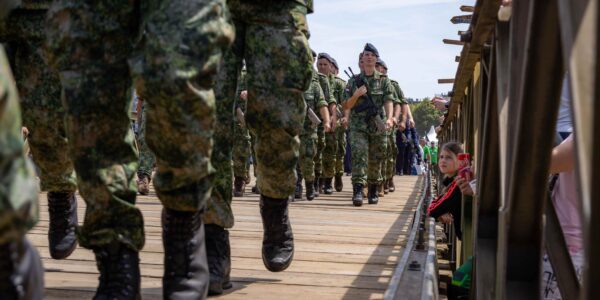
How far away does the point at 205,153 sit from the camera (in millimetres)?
2414

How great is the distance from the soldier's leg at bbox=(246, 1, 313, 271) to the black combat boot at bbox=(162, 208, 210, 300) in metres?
0.77

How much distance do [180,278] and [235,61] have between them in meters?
1.10

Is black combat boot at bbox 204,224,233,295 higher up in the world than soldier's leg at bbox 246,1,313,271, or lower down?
lower down

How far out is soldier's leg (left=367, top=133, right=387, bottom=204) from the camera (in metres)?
9.88

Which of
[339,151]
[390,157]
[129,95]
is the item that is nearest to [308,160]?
[339,151]

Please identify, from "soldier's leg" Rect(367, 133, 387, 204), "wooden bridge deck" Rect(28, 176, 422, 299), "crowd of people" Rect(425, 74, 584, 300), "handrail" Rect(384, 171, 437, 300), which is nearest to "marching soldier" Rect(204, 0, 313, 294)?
"wooden bridge deck" Rect(28, 176, 422, 299)

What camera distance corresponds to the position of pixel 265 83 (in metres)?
3.13

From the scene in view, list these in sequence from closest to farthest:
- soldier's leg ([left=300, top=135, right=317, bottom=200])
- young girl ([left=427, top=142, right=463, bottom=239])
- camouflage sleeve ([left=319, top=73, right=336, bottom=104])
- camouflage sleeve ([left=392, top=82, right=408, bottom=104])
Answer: young girl ([left=427, top=142, right=463, bottom=239]) < soldier's leg ([left=300, top=135, right=317, bottom=200]) < camouflage sleeve ([left=319, top=73, right=336, bottom=104]) < camouflage sleeve ([left=392, top=82, right=408, bottom=104])

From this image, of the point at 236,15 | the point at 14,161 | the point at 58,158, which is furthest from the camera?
the point at 58,158

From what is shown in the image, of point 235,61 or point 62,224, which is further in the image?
point 62,224

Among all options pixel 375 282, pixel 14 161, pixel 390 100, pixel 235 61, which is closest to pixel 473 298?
pixel 375 282

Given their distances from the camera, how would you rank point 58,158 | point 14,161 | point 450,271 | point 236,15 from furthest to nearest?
1. point 450,271
2. point 58,158
3. point 236,15
4. point 14,161

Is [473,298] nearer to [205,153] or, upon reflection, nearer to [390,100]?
[205,153]

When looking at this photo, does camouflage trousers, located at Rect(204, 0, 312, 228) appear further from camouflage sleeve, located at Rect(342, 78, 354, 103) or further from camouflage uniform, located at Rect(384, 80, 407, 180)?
camouflage uniform, located at Rect(384, 80, 407, 180)
